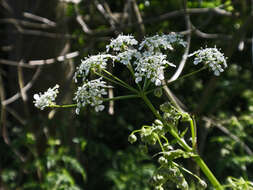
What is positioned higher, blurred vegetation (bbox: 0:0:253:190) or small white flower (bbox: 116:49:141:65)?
small white flower (bbox: 116:49:141:65)

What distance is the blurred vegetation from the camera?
2.85 metres

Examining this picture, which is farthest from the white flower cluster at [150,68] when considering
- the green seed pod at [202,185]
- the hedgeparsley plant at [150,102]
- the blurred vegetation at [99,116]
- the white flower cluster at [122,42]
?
the blurred vegetation at [99,116]

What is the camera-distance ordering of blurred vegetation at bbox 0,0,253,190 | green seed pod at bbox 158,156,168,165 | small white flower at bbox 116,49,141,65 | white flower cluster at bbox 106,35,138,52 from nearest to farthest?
green seed pod at bbox 158,156,168,165 < small white flower at bbox 116,49,141,65 < white flower cluster at bbox 106,35,138,52 < blurred vegetation at bbox 0,0,253,190

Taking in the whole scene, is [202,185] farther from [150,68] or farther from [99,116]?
[99,116]

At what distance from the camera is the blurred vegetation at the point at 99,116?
9.35ft

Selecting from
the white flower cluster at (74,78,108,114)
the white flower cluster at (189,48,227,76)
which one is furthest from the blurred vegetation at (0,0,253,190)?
the white flower cluster at (74,78,108,114)

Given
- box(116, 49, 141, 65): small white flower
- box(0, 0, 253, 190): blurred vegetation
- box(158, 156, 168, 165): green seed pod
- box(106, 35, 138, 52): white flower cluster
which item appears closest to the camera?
box(158, 156, 168, 165): green seed pod

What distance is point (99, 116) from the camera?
439cm

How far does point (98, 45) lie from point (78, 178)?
1.98 meters

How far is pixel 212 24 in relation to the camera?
5797 millimetres

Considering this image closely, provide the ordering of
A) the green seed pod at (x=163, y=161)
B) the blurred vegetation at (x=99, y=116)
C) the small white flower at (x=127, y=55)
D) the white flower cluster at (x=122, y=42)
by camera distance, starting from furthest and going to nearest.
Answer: the blurred vegetation at (x=99, y=116)
the white flower cluster at (x=122, y=42)
the small white flower at (x=127, y=55)
the green seed pod at (x=163, y=161)

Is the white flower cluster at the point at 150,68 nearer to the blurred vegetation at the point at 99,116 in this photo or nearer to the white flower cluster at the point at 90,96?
the white flower cluster at the point at 90,96

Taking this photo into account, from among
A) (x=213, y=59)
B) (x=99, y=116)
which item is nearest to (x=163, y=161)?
(x=213, y=59)

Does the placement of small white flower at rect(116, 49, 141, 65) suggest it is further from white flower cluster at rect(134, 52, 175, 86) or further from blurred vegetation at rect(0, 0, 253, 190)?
blurred vegetation at rect(0, 0, 253, 190)
